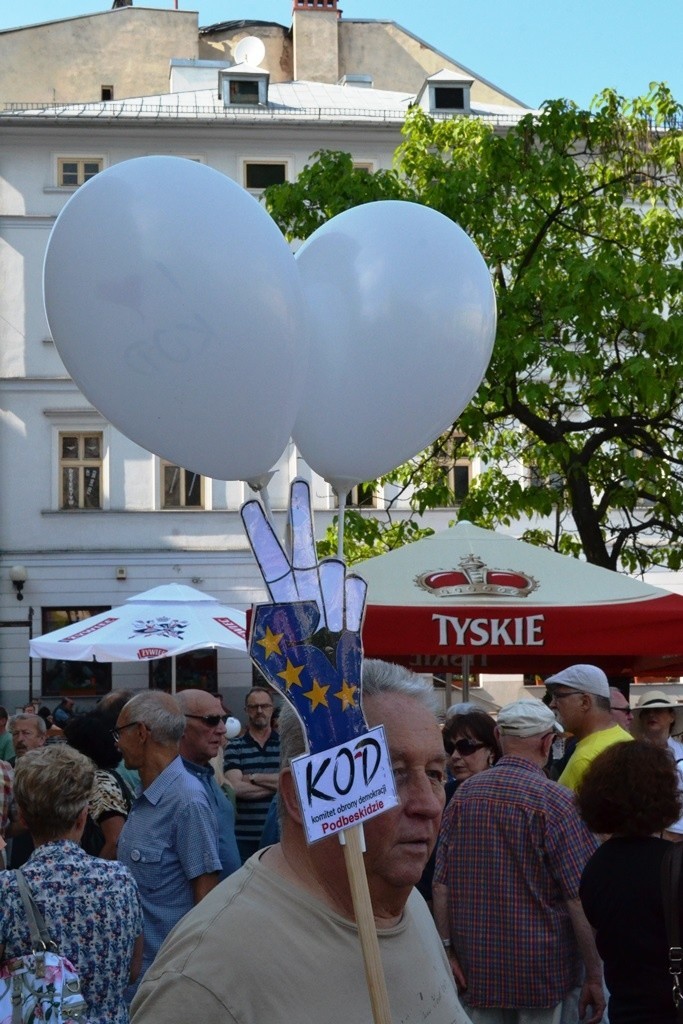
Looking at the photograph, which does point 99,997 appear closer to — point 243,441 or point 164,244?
point 243,441

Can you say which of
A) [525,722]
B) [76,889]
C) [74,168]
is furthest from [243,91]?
[76,889]

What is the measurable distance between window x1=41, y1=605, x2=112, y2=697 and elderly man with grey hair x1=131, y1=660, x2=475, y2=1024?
26.6m

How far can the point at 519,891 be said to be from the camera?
470 cm

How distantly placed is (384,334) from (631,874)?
1.80 metres

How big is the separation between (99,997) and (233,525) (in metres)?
Answer: 25.4

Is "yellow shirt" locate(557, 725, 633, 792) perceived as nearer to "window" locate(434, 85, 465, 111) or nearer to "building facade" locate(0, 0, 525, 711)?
"building facade" locate(0, 0, 525, 711)

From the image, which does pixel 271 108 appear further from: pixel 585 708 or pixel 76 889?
pixel 76 889

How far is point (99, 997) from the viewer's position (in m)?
3.90

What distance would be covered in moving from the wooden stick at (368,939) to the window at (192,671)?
26392 mm

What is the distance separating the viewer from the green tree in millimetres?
12711

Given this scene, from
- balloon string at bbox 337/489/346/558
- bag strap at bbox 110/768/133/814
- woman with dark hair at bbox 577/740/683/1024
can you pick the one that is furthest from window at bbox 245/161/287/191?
balloon string at bbox 337/489/346/558

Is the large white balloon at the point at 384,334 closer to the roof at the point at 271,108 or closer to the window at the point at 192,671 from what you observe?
the window at the point at 192,671

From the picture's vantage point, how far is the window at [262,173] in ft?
100

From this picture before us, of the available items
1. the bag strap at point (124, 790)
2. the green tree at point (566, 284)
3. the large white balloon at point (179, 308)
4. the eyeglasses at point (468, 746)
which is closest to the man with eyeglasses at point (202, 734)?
the bag strap at point (124, 790)
